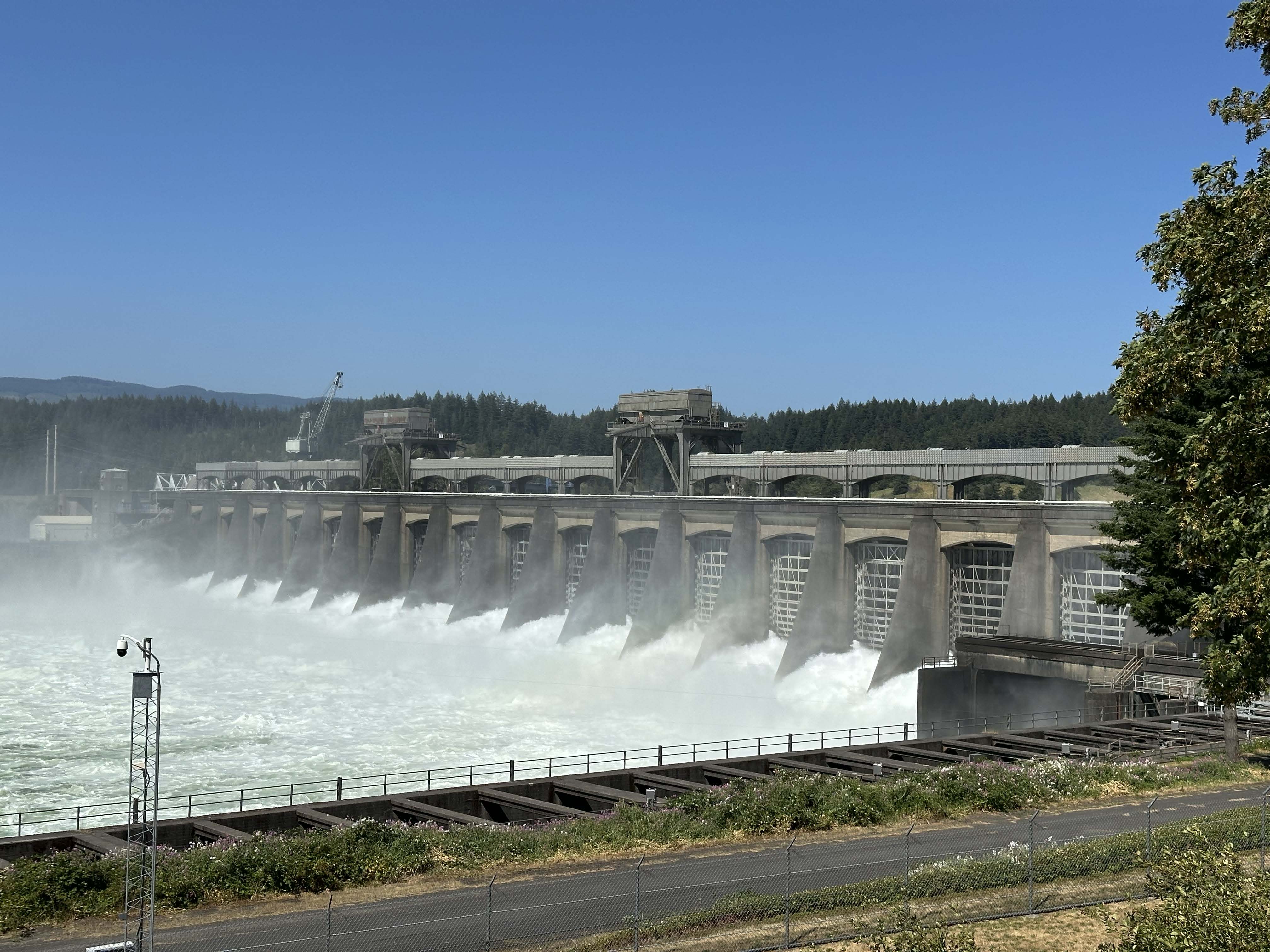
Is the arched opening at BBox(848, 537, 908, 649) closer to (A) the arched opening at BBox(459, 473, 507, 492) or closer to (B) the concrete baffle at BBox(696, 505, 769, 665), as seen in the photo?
(B) the concrete baffle at BBox(696, 505, 769, 665)

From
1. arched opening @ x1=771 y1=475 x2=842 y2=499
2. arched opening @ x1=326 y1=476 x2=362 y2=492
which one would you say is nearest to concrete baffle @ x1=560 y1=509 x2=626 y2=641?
arched opening @ x1=326 y1=476 x2=362 y2=492

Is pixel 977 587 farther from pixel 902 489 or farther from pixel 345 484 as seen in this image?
pixel 902 489

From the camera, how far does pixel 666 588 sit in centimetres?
6644

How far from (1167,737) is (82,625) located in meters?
81.8

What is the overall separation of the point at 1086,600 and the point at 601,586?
1174 inches

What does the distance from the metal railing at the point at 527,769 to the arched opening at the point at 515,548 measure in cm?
3353

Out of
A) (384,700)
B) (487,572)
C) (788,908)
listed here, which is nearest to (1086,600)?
(384,700)

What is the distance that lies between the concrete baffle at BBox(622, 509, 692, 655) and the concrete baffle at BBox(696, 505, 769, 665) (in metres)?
3.38

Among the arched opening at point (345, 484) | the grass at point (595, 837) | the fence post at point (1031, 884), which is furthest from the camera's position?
the arched opening at point (345, 484)

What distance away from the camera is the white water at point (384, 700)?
4706 centimetres

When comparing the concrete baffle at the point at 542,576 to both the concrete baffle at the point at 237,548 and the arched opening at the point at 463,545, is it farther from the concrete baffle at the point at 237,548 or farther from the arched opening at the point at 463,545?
the concrete baffle at the point at 237,548

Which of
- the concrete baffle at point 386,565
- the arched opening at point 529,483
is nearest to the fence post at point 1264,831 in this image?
the arched opening at point 529,483

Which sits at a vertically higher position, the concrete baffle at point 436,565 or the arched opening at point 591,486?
the arched opening at point 591,486

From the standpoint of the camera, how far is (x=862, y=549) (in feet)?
189
